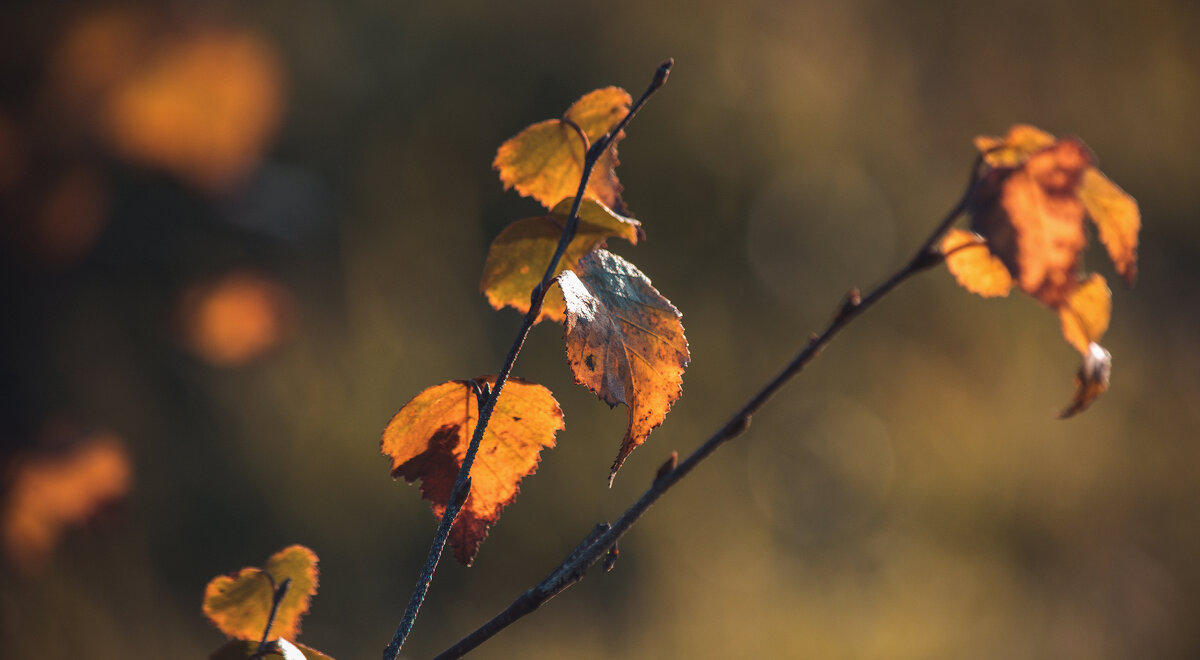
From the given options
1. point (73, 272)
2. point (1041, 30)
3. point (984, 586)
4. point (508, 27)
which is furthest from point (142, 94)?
point (1041, 30)

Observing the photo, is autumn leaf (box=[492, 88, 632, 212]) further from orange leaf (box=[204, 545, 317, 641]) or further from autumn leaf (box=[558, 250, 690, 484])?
orange leaf (box=[204, 545, 317, 641])

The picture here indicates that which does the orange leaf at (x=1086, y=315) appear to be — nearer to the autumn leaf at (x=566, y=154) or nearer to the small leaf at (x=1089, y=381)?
the small leaf at (x=1089, y=381)

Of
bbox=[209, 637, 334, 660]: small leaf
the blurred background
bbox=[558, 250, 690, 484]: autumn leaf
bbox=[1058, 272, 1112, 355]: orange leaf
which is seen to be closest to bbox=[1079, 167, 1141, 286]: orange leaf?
bbox=[1058, 272, 1112, 355]: orange leaf

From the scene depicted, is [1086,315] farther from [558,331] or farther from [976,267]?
[558,331]

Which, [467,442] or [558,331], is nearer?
[467,442]

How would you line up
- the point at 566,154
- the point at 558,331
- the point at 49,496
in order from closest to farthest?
the point at 566,154 < the point at 49,496 < the point at 558,331

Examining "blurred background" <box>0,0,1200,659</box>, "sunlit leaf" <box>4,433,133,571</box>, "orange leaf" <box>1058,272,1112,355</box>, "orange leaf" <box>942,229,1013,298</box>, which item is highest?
"orange leaf" <box>1058,272,1112,355</box>

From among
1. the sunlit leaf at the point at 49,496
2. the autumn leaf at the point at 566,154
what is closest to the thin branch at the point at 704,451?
the autumn leaf at the point at 566,154

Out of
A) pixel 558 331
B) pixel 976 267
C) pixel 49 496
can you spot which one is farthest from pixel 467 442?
pixel 558 331
